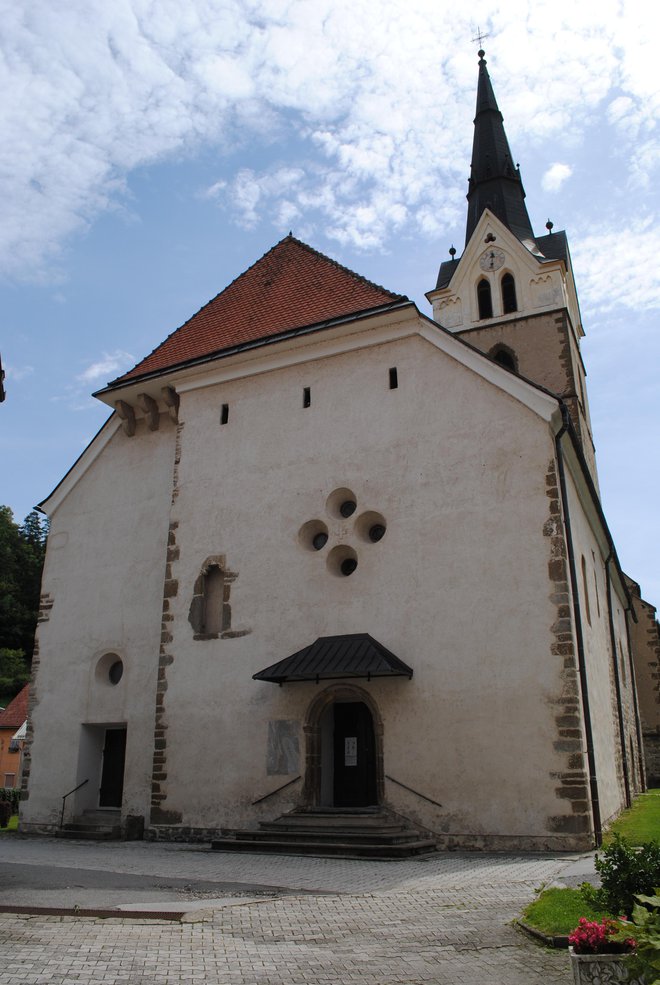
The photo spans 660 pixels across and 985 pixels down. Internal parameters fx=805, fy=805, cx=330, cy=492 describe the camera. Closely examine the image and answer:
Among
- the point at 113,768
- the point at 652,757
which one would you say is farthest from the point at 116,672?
the point at 652,757

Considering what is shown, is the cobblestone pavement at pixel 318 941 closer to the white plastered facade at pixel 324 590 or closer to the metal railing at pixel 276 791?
the white plastered facade at pixel 324 590

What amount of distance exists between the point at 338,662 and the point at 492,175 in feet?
81.6

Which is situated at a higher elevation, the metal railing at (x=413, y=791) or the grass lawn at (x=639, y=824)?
the metal railing at (x=413, y=791)

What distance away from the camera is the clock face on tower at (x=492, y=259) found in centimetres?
2925

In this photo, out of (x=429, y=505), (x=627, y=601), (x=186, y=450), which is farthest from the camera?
(x=627, y=601)

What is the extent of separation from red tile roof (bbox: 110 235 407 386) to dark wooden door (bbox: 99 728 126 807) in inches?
317

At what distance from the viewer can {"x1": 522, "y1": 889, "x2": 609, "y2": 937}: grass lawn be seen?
→ 582 cm

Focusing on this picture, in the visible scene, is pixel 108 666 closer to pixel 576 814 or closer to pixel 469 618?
pixel 469 618

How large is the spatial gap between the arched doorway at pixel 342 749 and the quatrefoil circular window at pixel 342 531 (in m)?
2.32

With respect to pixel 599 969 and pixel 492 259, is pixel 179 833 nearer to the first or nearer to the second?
pixel 599 969

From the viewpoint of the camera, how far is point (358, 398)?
617 inches

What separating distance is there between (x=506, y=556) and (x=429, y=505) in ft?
5.60

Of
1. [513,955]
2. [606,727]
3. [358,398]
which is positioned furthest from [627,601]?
[513,955]

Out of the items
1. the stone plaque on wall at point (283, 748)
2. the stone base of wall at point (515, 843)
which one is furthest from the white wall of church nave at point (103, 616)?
the stone base of wall at point (515, 843)
